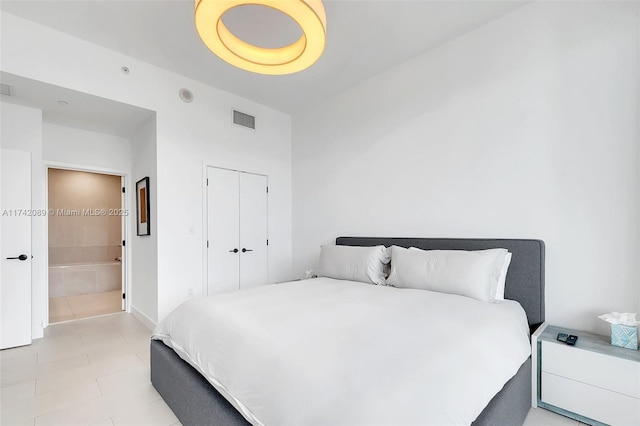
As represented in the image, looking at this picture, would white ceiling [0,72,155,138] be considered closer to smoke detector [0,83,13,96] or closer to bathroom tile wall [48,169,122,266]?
smoke detector [0,83,13,96]

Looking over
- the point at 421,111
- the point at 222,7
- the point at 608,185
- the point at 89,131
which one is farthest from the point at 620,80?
the point at 89,131

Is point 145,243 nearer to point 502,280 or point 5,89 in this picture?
point 5,89

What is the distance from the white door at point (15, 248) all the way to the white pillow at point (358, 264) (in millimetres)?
3136

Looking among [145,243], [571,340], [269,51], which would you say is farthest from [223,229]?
[571,340]

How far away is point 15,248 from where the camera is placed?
Answer: 9.95ft

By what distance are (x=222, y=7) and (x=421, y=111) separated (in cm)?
218

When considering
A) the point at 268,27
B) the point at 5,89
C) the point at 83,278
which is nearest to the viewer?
the point at 268,27

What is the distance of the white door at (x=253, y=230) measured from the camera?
4164 millimetres

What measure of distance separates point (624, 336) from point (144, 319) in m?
4.58

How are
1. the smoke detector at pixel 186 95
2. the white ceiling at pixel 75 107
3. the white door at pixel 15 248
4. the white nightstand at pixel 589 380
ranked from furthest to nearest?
the smoke detector at pixel 186 95 < the white door at pixel 15 248 < the white ceiling at pixel 75 107 < the white nightstand at pixel 589 380

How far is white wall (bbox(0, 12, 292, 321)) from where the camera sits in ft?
8.87

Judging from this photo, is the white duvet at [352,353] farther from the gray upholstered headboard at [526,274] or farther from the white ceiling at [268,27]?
the white ceiling at [268,27]

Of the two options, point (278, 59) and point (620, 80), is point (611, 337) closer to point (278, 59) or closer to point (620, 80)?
point (620, 80)

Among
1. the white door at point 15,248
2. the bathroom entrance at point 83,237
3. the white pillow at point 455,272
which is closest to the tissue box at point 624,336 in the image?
the white pillow at point 455,272
